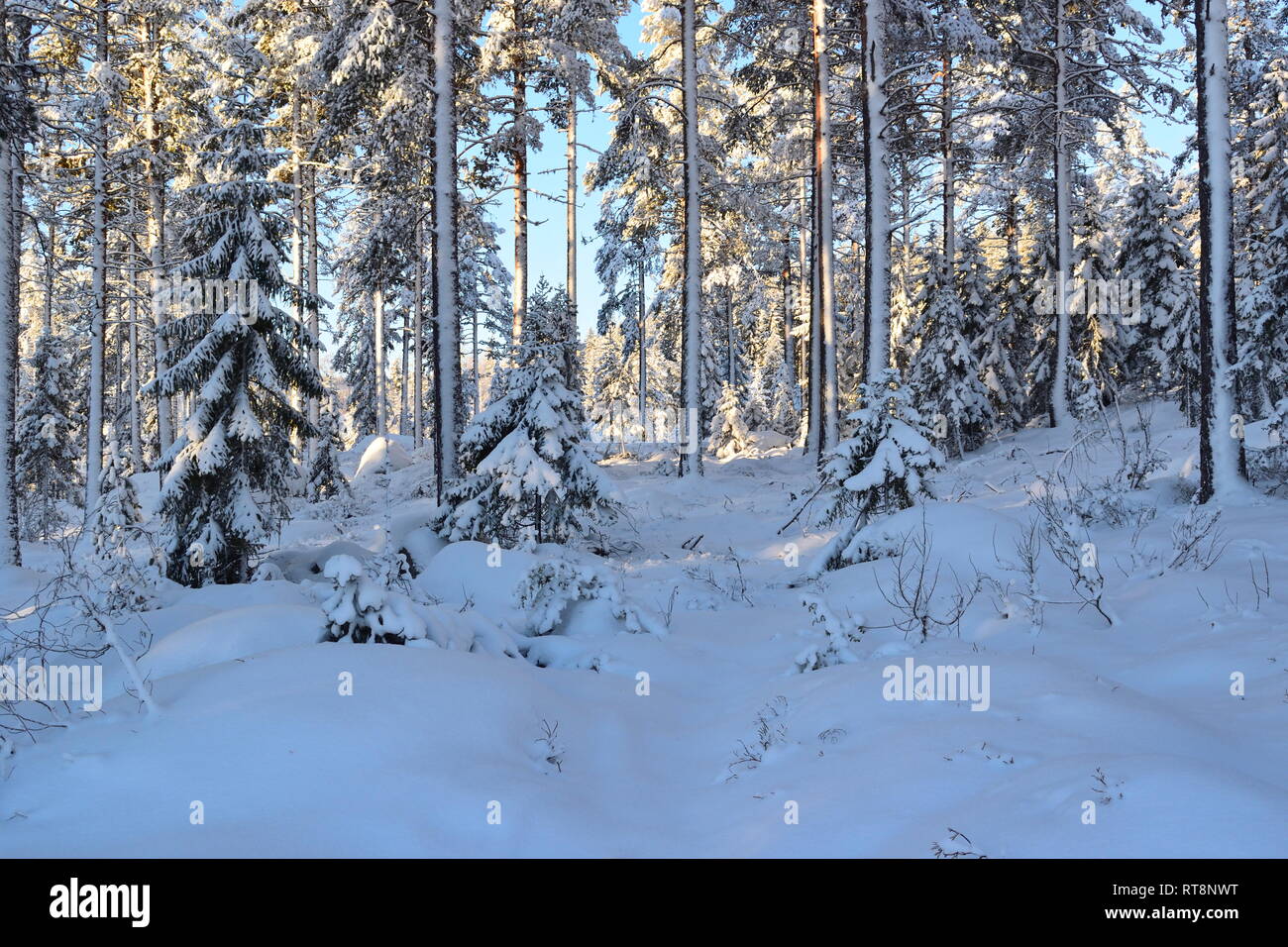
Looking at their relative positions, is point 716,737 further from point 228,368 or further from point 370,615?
point 228,368

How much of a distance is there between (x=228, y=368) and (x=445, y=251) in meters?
4.22

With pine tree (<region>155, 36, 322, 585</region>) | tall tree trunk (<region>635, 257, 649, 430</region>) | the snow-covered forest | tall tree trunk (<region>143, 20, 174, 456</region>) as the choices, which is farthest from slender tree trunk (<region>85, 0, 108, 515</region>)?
tall tree trunk (<region>635, 257, 649, 430</region>)

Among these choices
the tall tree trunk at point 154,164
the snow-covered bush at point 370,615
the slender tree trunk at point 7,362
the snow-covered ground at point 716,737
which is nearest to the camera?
the snow-covered ground at point 716,737

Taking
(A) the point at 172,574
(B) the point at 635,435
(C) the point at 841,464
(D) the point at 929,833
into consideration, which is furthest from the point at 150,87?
(B) the point at 635,435

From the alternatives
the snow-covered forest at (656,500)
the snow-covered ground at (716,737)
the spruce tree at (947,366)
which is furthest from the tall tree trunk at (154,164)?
the spruce tree at (947,366)

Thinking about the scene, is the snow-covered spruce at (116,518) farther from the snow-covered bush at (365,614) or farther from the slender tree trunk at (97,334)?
the slender tree trunk at (97,334)

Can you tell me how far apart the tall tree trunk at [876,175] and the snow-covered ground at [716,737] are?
21.2 feet

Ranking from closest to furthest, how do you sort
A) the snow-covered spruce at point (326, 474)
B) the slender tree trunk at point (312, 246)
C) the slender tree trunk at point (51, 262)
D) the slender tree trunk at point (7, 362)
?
1. the slender tree trunk at point (7, 362)
2. the slender tree trunk at point (51, 262)
3. the snow-covered spruce at point (326, 474)
4. the slender tree trunk at point (312, 246)

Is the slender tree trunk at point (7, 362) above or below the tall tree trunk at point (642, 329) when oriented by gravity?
below

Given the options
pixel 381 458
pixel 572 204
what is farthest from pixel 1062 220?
pixel 381 458

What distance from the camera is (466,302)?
102 feet

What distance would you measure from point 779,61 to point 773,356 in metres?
25.0

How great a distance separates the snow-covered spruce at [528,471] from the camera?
10.7 metres

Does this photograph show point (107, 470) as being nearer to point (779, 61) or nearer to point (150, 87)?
point (150, 87)
